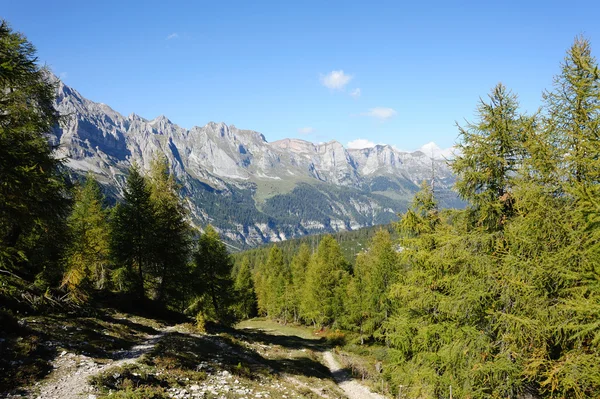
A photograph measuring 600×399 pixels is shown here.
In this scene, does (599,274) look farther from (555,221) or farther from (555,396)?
(555,396)

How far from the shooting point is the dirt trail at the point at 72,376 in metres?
10.4

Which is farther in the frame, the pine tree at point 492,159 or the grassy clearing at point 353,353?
the grassy clearing at point 353,353

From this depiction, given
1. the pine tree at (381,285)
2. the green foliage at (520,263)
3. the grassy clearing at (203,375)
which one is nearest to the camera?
the green foliage at (520,263)

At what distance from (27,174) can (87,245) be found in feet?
38.8

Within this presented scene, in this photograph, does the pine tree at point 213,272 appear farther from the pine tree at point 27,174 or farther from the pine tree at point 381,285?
the pine tree at point 27,174

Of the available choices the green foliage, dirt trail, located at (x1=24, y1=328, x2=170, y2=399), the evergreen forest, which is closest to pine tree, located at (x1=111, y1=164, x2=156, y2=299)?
the evergreen forest

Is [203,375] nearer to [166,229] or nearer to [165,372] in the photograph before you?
[165,372]

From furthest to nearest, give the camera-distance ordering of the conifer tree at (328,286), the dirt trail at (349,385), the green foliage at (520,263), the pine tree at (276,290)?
1. the pine tree at (276,290)
2. the conifer tree at (328,286)
3. the dirt trail at (349,385)
4. the green foliage at (520,263)

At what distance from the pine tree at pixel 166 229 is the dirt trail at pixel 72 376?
1546 centimetres

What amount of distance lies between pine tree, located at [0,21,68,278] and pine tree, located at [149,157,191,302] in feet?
38.2

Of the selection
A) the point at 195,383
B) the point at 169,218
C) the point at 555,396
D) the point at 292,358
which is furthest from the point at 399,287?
the point at 169,218

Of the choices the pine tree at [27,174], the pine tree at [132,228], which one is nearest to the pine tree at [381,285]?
the pine tree at [132,228]

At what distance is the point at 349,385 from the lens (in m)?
26.8

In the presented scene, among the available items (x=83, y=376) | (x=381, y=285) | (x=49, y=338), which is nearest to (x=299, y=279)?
(x=381, y=285)
